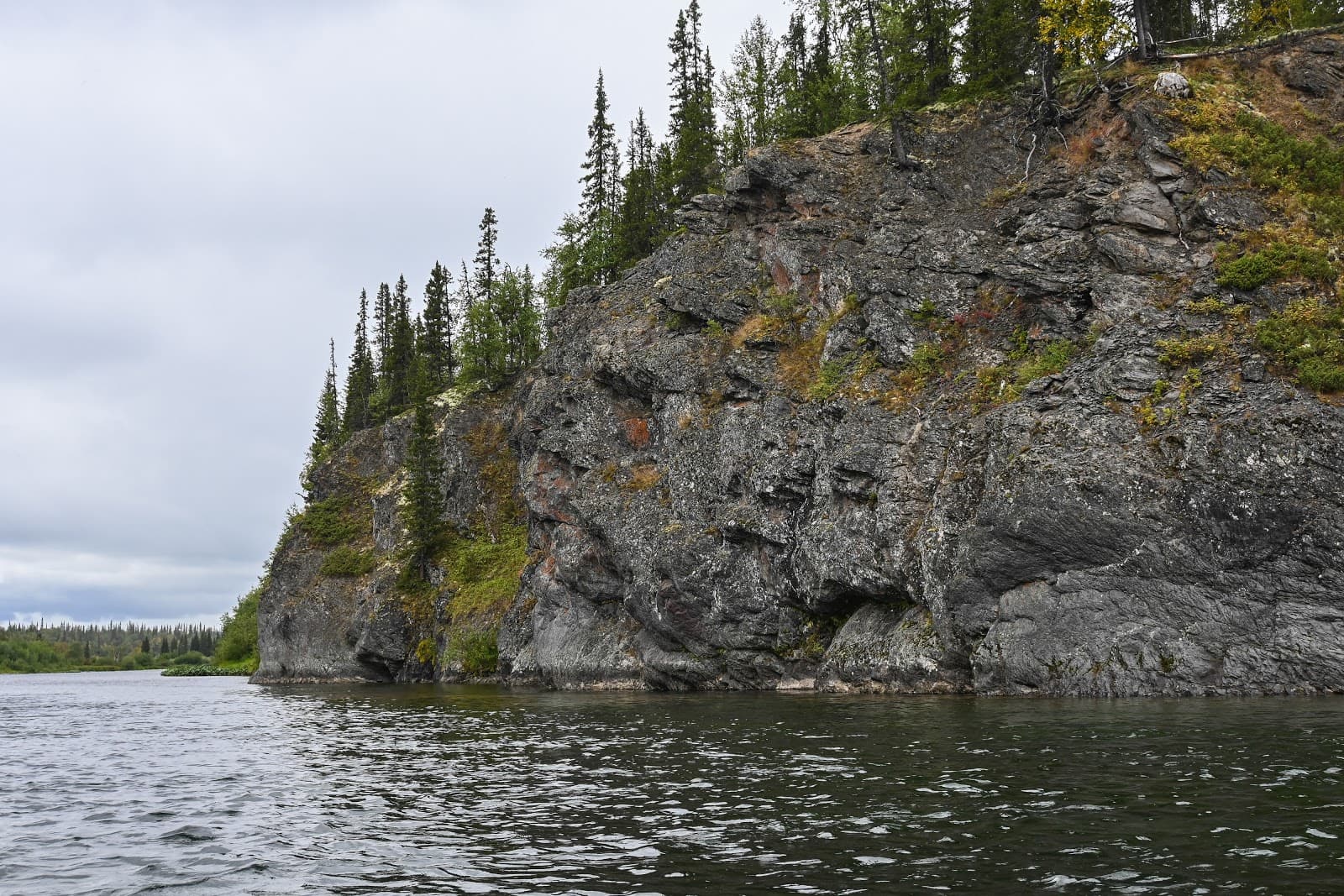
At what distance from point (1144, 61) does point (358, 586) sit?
7057 centimetres

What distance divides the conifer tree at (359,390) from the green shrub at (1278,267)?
9509 cm

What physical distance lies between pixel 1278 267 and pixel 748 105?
1977 inches

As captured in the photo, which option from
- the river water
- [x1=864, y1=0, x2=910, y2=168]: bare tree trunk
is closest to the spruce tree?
[x1=864, y1=0, x2=910, y2=168]: bare tree trunk

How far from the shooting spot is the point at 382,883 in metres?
11.5

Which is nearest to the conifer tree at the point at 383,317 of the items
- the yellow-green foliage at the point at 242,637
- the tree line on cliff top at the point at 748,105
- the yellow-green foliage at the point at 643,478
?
the tree line on cliff top at the point at 748,105

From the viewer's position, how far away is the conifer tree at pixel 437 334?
105 meters

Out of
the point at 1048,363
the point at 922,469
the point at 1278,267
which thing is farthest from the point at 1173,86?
the point at 922,469

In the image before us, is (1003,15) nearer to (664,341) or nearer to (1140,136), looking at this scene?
(1140,136)

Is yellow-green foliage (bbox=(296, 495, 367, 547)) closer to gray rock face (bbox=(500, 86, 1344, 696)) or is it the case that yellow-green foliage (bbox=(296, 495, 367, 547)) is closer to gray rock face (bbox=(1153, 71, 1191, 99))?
gray rock face (bbox=(500, 86, 1344, 696))

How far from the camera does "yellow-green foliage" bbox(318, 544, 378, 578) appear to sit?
81.3 m

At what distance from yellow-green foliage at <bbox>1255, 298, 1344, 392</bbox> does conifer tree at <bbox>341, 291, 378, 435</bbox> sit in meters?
96.8

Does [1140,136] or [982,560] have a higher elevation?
[1140,136]

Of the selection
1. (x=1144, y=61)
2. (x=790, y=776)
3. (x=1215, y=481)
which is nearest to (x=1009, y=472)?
(x=1215, y=481)

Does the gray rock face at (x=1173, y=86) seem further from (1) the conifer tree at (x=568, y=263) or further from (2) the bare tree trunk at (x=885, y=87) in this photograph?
(1) the conifer tree at (x=568, y=263)
